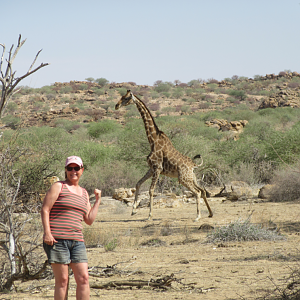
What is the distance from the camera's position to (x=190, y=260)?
684 centimetres

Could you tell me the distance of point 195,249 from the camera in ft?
25.6

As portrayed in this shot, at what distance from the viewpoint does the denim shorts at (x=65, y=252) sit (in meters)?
3.74

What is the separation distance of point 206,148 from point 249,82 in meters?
58.0

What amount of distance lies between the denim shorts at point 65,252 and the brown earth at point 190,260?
139cm

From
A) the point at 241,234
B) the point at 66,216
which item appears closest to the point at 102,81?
the point at 241,234

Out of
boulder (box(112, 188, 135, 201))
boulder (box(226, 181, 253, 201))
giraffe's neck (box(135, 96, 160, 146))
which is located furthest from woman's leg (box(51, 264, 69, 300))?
boulder (box(112, 188, 135, 201))

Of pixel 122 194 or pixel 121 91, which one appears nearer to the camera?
pixel 122 194

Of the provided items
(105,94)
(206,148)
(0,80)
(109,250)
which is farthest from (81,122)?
(0,80)

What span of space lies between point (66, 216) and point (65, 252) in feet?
1.09

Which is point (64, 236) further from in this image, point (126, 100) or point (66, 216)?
point (126, 100)

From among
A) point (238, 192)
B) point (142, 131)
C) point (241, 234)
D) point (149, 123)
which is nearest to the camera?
point (241, 234)

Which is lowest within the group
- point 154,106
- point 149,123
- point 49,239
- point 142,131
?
point 49,239

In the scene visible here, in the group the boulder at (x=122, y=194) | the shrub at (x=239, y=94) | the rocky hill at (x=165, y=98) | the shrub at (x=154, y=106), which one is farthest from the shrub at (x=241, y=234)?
the shrub at (x=239, y=94)

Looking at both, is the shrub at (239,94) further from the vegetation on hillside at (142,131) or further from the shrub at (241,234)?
the shrub at (241,234)
